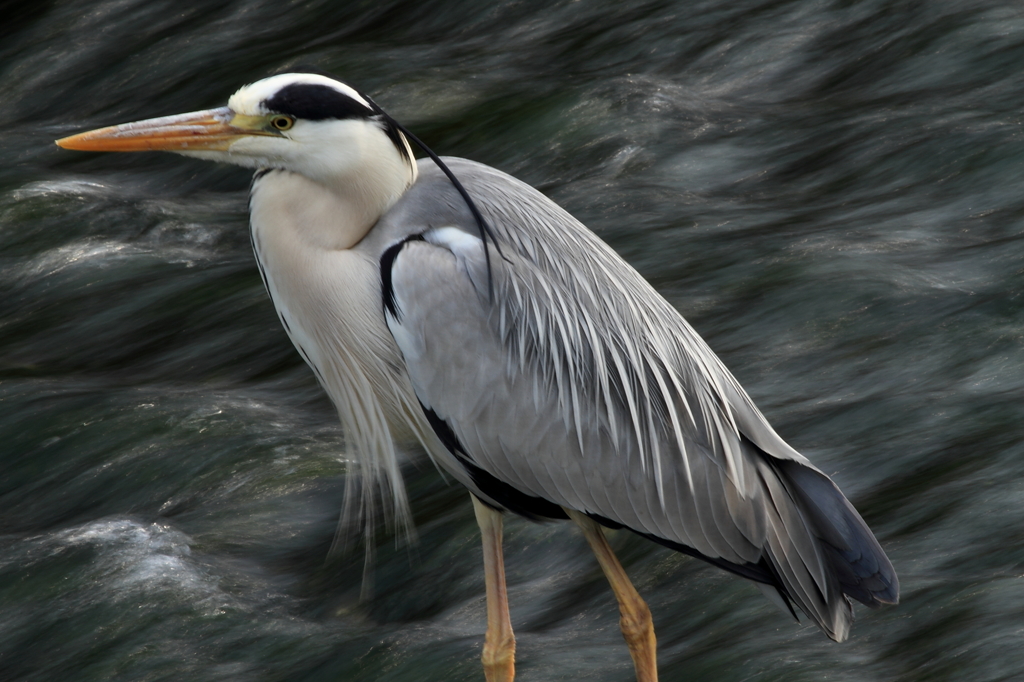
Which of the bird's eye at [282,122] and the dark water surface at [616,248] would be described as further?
the dark water surface at [616,248]

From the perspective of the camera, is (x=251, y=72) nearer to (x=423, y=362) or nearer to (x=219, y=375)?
(x=219, y=375)

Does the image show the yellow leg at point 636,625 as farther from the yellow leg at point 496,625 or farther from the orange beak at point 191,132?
the orange beak at point 191,132

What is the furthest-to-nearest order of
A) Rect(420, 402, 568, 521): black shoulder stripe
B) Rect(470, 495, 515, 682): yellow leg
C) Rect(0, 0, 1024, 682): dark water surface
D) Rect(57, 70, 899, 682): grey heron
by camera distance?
Rect(0, 0, 1024, 682): dark water surface < Rect(470, 495, 515, 682): yellow leg < Rect(420, 402, 568, 521): black shoulder stripe < Rect(57, 70, 899, 682): grey heron

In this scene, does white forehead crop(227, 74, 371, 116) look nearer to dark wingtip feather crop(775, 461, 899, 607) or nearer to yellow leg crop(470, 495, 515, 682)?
yellow leg crop(470, 495, 515, 682)

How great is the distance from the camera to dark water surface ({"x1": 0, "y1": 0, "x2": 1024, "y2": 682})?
4.17 metres

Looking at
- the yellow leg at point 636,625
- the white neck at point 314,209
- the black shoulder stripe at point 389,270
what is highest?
the white neck at point 314,209

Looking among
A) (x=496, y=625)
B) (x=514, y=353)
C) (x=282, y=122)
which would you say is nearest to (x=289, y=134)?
(x=282, y=122)

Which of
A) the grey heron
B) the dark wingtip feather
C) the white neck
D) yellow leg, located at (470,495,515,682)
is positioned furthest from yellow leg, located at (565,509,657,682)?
the white neck

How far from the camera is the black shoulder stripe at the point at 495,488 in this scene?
3.60m

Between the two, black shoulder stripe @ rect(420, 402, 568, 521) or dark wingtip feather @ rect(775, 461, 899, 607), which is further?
black shoulder stripe @ rect(420, 402, 568, 521)

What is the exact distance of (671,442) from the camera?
3582 mm

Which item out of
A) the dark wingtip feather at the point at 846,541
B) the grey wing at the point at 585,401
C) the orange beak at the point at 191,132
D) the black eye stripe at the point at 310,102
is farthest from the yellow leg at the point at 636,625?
the orange beak at the point at 191,132

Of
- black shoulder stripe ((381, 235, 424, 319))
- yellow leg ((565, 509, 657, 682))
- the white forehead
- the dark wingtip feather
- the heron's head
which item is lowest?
yellow leg ((565, 509, 657, 682))

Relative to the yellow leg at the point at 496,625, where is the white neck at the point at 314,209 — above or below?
above
